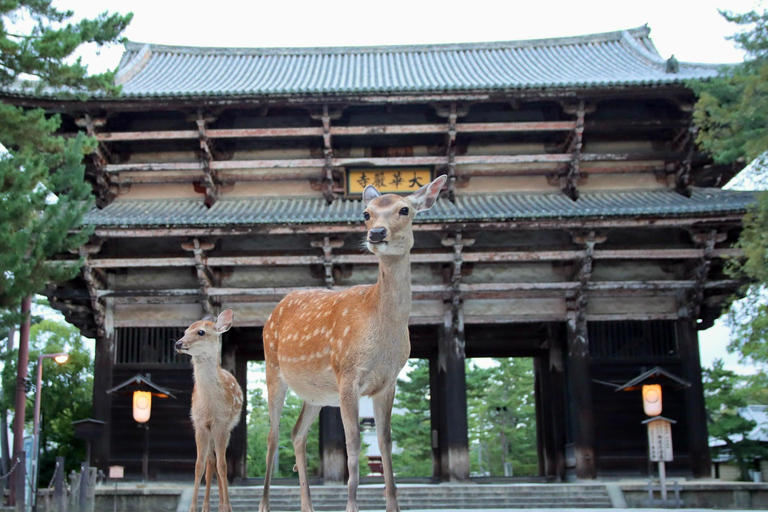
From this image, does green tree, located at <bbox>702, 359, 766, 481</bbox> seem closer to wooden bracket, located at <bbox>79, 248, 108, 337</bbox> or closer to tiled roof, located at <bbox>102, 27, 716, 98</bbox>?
tiled roof, located at <bbox>102, 27, 716, 98</bbox>

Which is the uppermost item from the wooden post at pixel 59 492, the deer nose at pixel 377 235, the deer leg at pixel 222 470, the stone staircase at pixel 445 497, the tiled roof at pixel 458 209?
the tiled roof at pixel 458 209

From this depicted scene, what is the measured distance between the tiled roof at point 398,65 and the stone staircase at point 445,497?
371 inches

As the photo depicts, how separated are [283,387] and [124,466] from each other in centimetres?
1205

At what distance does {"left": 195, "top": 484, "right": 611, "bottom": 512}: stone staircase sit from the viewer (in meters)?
15.1

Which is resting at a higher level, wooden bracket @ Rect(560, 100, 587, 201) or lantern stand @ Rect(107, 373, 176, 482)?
wooden bracket @ Rect(560, 100, 587, 201)

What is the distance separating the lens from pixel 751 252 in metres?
13.9

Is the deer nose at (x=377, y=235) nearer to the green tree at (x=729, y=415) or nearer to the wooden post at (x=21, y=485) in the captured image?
the wooden post at (x=21, y=485)

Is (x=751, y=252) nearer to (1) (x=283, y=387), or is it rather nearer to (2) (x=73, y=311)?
(1) (x=283, y=387)

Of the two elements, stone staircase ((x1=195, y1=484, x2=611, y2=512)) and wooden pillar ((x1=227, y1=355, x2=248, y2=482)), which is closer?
stone staircase ((x1=195, y1=484, x2=611, y2=512))

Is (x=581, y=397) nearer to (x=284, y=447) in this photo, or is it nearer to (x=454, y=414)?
(x=454, y=414)

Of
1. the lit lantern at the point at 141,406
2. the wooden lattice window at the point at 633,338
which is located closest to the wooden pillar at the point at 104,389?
the lit lantern at the point at 141,406

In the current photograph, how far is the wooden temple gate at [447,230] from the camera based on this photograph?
17.3 meters

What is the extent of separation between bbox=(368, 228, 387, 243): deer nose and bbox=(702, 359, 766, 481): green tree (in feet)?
69.7

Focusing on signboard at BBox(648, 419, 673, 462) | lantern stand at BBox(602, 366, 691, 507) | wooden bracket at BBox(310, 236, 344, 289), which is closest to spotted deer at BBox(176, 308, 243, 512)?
wooden bracket at BBox(310, 236, 344, 289)
